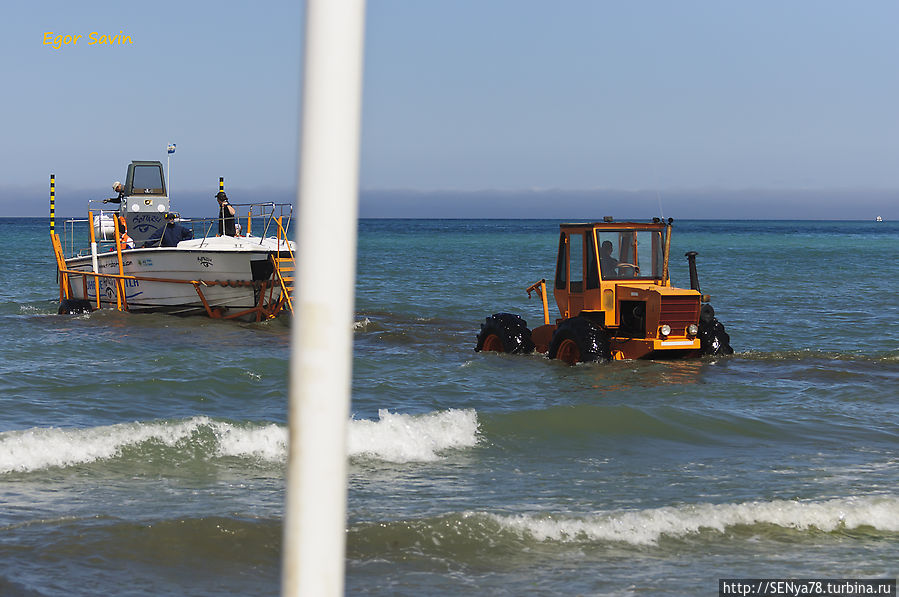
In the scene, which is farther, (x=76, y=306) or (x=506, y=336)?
(x=76, y=306)

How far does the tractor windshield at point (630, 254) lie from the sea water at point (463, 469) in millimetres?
1265

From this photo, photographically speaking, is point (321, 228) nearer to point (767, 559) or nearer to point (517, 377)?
point (767, 559)

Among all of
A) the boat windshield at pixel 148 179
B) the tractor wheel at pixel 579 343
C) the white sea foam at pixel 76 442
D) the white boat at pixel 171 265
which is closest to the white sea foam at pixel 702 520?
the white sea foam at pixel 76 442

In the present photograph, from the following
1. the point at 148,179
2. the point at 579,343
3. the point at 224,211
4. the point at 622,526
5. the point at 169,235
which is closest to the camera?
the point at 622,526

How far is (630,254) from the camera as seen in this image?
1338cm

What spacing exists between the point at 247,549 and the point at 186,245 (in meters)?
14.3

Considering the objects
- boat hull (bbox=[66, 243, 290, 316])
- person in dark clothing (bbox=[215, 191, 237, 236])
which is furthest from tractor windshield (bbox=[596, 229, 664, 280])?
person in dark clothing (bbox=[215, 191, 237, 236])

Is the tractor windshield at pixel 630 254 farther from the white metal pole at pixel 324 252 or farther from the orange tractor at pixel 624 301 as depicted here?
the white metal pole at pixel 324 252

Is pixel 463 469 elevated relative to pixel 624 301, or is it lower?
lower

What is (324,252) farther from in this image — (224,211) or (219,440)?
(224,211)

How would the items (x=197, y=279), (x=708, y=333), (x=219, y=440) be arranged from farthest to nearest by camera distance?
1. (x=197, y=279)
2. (x=708, y=333)
3. (x=219, y=440)

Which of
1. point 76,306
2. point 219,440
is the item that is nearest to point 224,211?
point 76,306

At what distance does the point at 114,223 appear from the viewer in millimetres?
20250

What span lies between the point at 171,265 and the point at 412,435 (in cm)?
1172
